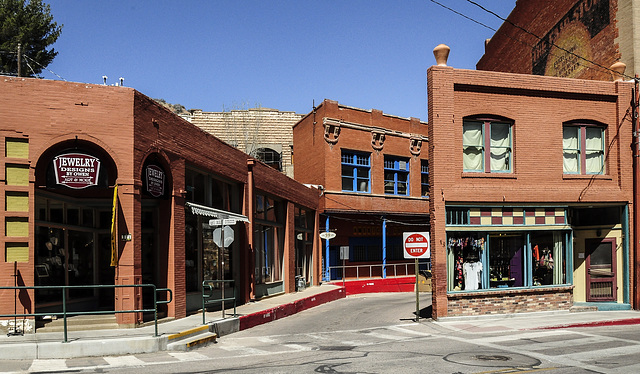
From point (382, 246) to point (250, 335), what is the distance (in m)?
21.6

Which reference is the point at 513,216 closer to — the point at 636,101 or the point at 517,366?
the point at 636,101

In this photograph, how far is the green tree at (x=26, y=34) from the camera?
112 ft

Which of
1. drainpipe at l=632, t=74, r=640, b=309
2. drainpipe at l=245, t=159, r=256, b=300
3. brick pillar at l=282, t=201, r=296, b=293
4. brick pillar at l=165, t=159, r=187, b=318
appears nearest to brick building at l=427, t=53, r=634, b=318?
drainpipe at l=632, t=74, r=640, b=309

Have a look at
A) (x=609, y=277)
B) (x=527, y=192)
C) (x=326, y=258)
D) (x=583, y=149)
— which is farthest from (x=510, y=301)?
(x=326, y=258)

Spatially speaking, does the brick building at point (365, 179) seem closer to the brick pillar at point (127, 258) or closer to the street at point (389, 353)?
the street at point (389, 353)

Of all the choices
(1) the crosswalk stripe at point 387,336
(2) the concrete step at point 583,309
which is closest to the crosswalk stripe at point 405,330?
(1) the crosswalk stripe at point 387,336

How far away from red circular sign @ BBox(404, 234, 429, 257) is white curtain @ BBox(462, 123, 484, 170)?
109 inches

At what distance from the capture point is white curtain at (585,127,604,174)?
20203mm

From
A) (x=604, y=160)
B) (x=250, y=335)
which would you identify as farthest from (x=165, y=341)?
(x=604, y=160)

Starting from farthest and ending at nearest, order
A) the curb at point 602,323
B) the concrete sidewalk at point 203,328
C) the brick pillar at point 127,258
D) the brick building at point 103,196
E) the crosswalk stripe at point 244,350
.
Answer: the curb at point 602,323, the brick pillar at point 127,258, the brick building at point 103,196, the crosswalk stripe at point 244,350, the concrete sidewalk at point 203,328

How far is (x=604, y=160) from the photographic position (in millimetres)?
20344

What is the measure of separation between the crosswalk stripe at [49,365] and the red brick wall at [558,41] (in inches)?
594

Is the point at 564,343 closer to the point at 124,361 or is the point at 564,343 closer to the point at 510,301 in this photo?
the point at 510,301

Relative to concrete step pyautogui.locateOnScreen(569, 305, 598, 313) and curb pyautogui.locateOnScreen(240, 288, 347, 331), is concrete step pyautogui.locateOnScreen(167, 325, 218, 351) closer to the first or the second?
curb pyautogui.locateOnScreen(240, 288, 347, 331)
